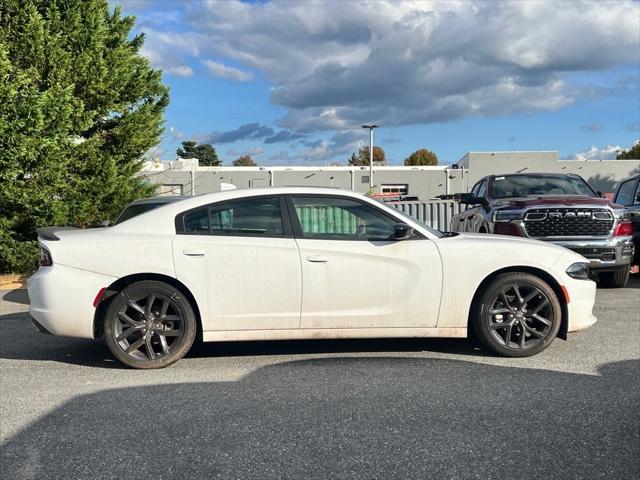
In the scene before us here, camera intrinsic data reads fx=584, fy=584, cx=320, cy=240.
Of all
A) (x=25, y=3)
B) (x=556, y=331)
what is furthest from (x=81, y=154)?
(x=556, y=331)

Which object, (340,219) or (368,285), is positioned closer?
(368,285)

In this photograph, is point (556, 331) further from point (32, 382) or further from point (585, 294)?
point (32, 382)

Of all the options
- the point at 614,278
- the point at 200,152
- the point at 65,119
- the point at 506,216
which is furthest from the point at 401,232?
the point at 200,152

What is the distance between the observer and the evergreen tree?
986cm

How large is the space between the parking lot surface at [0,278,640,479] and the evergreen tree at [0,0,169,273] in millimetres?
5164

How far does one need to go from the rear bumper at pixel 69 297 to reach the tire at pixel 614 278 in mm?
7541

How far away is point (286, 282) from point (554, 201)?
5.34 metres

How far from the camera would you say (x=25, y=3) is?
10.6 meters

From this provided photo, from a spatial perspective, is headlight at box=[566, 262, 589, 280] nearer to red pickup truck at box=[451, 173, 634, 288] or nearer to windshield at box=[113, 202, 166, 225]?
red pickup truck at box=[451, 173, 634, 288]

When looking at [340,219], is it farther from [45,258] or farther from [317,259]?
[45,258]

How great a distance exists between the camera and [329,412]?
4.01 meters

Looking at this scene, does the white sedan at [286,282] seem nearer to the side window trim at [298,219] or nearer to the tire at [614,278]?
the side window trim at [298,219]

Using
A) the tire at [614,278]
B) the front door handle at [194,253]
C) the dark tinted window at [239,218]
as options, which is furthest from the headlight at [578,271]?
the tire at [614,278]

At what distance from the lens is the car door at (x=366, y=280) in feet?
16.7
